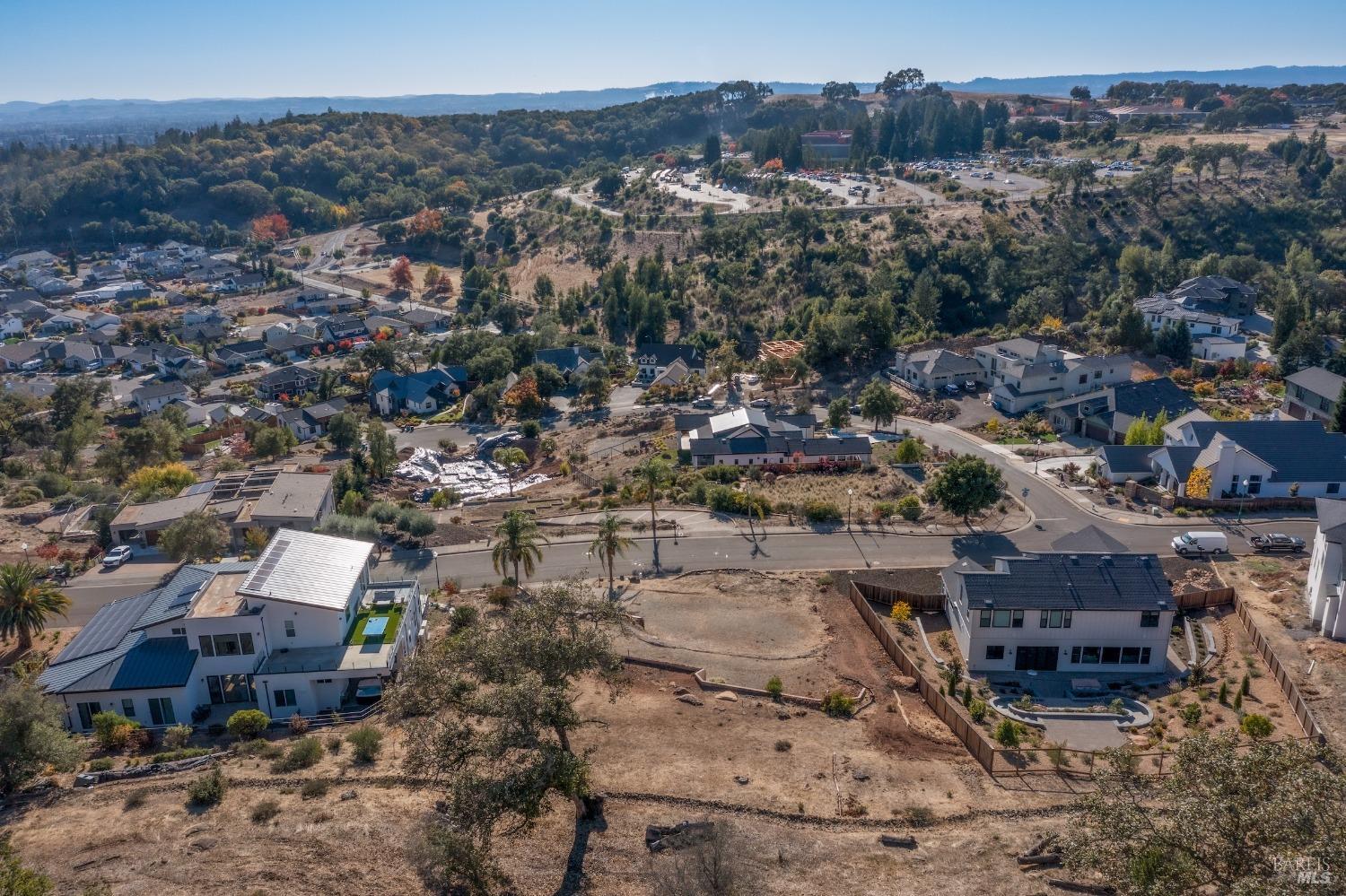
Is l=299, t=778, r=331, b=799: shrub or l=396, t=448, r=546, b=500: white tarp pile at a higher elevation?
l=299, t=778, r=331, b=799: shrub

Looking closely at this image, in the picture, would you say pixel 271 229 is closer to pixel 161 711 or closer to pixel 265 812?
pixel 161 711

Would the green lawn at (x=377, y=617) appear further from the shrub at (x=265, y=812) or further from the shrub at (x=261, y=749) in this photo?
the shrub at (x=265, y=812)

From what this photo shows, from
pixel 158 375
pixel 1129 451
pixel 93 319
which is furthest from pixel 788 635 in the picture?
pixel 93 319

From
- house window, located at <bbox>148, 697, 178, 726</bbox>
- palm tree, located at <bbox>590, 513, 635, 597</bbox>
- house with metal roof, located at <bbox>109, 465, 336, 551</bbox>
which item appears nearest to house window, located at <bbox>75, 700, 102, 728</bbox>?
house window, located at <bbox>148, 697, 178, 726</bbox>

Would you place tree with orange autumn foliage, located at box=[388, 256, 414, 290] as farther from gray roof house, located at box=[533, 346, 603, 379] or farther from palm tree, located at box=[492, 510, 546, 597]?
palm tree, located at box=[492, 510, 546, 597]

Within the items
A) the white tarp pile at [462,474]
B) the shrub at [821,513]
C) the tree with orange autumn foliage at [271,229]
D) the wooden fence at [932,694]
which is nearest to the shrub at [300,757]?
the wooden fence at [932,694]

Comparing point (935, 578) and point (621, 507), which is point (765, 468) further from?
point (935, 578)

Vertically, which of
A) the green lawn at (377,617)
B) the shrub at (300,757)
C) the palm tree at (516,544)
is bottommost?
the shrub at (300,757)
